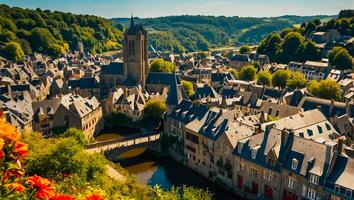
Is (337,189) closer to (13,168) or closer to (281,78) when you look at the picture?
(13,168)

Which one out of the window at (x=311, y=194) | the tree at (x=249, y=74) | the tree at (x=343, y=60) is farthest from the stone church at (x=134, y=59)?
the window at (x=311, y=194)

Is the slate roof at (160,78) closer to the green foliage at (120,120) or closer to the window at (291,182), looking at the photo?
the green foliage at (120,120)

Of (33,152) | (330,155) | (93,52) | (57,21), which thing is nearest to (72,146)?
(33,152)

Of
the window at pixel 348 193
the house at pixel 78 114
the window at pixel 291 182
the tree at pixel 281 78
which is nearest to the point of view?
the window at pixel 348 193

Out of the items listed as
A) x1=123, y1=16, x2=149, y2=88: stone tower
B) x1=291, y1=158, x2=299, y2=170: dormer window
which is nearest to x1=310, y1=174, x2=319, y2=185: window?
x1=291, y1=158, x2=299, y2=170: dormer window

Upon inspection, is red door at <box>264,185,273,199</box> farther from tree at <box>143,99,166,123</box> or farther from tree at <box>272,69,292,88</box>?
tree at <box>272,69,292,88</box>

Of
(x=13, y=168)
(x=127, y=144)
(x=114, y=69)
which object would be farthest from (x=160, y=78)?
(x=13, y=168)

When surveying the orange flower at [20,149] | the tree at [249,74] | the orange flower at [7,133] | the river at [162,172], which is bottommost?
the river at [162,172]

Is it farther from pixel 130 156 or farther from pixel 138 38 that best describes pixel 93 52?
→ pixel 130 156
